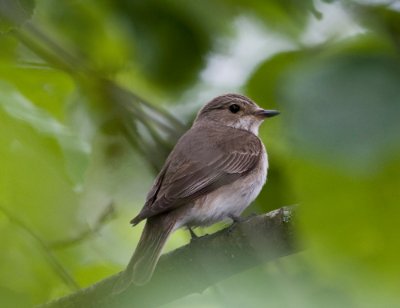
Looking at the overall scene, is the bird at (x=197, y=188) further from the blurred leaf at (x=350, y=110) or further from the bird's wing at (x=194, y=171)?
the blurred leaf at (x=350, y=110)

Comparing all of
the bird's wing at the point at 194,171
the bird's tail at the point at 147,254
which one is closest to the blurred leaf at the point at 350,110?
the bird's tail at the point at 147,254

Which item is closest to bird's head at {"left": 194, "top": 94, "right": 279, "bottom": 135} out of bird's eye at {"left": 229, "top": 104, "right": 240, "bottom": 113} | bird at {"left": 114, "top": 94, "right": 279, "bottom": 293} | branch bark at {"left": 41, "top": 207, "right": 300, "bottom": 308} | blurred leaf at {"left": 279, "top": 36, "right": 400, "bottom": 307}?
bird's eye at {"left": 229, "top": 104, "right": 240, "bottom": 113}

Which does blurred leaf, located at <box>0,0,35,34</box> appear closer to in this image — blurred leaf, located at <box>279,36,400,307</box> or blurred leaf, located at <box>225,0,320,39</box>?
blurred leaf, located at <box>225,0,320,39</box>

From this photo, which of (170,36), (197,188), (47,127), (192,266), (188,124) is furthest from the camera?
(197,188)

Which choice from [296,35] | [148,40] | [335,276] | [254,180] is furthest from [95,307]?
[335,276]

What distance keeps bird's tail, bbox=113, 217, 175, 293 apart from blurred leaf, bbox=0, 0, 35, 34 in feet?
4.62

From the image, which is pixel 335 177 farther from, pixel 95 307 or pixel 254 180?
pixel 254 180

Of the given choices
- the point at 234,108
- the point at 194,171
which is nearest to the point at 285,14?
the point at 194,171

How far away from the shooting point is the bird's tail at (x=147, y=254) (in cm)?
292

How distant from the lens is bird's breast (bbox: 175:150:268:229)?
401cm

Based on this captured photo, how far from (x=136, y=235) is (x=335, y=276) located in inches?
157

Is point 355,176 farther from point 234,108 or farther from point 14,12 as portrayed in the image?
point 234,108

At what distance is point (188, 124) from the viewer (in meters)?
2.23

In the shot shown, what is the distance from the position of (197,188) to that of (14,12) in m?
2.64
